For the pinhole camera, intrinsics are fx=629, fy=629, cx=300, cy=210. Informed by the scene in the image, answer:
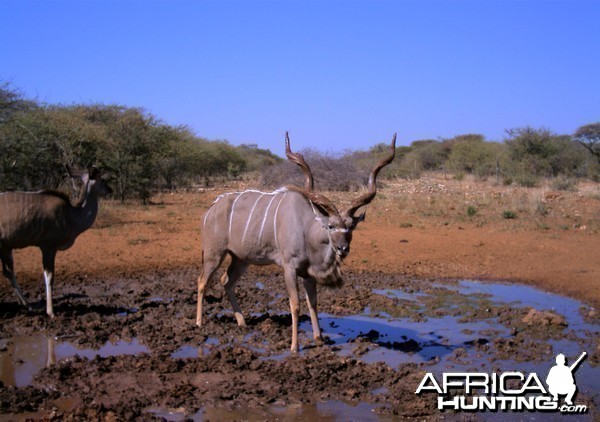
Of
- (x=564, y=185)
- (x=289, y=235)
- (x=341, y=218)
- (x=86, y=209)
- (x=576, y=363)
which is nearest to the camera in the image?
(x=576, y=363)

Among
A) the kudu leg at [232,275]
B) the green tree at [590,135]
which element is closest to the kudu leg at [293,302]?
the kudu leg at [232,275]

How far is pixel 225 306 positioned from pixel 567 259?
704 centimetres

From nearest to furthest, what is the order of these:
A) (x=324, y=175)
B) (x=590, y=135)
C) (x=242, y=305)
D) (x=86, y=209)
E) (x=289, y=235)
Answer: (x=289, y=235), (x=86, y=209), (x=242, y=305), (x=324, y=175), (x=590, y=135)

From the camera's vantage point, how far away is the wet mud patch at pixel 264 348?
Answer: 556 centimetres

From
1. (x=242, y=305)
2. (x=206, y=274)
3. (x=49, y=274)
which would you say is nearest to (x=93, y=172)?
(x=49, y=274)

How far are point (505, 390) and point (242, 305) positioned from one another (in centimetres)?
446

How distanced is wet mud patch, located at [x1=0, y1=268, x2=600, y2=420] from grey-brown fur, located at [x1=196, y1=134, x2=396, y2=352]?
569mm

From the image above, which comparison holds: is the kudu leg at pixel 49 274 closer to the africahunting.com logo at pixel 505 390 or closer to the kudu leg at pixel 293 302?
the kudu leg at pixel 293 302

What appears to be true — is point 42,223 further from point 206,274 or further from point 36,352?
point 206,274

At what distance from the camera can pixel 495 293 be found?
10125mm

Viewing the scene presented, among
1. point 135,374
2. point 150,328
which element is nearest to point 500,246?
point 150,328

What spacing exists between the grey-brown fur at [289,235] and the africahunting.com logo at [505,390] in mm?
1726

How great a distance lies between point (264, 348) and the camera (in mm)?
7230

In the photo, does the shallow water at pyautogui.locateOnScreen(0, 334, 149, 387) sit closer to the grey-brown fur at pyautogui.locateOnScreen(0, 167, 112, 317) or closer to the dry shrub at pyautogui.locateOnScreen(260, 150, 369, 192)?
the grey-brown fur at pyautogui.locateOnScreen(0, 167, 112, 317)
